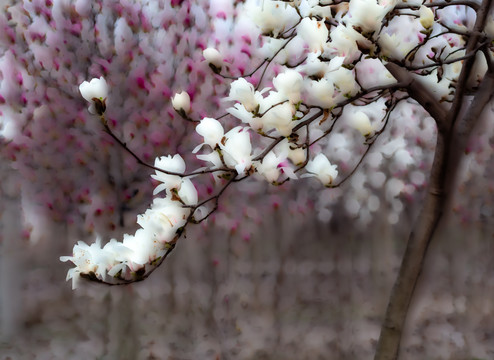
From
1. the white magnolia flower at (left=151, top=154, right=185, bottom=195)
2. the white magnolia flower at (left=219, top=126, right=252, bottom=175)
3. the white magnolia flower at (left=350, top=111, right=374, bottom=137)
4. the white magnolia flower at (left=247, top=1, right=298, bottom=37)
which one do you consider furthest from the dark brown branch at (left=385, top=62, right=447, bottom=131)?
the white magnolia flower at (left=151, top=154, right=185, bottom=195)

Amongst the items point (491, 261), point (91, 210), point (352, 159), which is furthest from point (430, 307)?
point (91, 210)

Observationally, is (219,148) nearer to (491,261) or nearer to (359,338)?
(359,338)

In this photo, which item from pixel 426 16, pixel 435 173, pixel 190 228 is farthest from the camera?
pixel 190 228

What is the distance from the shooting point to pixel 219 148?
1.11 m

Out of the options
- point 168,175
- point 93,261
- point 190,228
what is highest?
point 190,228

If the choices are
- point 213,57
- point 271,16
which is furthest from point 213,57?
point 271,16

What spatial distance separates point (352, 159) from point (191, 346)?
53.8 inches

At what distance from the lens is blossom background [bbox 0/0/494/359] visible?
2.71 m

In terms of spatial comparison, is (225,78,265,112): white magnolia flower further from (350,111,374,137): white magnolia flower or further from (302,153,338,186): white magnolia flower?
(350,111,374,137): white magnolia flower

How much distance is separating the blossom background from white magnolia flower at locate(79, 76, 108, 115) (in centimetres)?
161

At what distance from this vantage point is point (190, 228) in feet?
9.68

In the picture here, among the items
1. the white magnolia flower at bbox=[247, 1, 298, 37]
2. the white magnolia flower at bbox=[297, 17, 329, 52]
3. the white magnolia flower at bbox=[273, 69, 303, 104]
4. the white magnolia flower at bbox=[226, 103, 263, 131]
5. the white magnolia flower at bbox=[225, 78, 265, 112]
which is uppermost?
the white magnolia flower at bbox=[247, 1, 298, 37]

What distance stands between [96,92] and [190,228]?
6.31 feet

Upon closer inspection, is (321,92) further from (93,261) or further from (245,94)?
(93,261)
